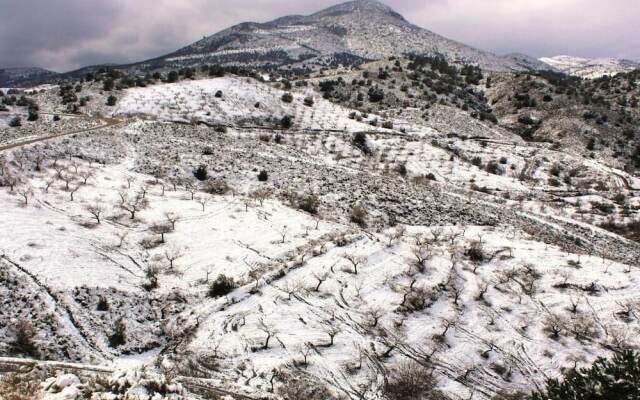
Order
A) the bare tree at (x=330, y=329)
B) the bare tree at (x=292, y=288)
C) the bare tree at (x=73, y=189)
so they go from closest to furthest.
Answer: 1. the bare tree at (x=330, y=329)
2. the bare tree at (x=292, y=288)
3. the bare tree at (x=73, y=189)

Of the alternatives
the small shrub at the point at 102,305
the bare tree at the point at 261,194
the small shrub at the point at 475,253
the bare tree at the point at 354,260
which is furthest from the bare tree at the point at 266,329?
the small shrub at the point at 475,253

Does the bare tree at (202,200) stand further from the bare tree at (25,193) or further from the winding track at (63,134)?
the winding track at (63,134)

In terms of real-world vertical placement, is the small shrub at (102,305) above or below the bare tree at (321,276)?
above

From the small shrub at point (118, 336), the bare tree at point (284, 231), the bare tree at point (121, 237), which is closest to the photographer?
the small shrub at point (118, 336)

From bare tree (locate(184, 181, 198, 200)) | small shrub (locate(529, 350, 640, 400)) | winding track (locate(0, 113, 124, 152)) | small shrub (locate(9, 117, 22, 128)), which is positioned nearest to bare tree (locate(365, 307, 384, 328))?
small shrub (locate(529, 350, 640, 400))

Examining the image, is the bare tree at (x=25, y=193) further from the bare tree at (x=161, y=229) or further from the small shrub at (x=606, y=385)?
the small shrub at (x=606, y=385)

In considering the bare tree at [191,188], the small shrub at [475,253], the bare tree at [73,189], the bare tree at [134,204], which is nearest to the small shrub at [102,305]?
the bare tree at [134,204]

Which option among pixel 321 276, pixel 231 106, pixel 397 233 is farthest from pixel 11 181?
pixel 231 106

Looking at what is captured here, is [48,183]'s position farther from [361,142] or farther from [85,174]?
[361,142]

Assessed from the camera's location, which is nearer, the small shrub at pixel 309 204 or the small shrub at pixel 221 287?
the small shrub at pixel 221 287

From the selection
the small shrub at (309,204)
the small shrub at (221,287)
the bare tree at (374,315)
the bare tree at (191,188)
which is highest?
the bare tree at (191,188)
